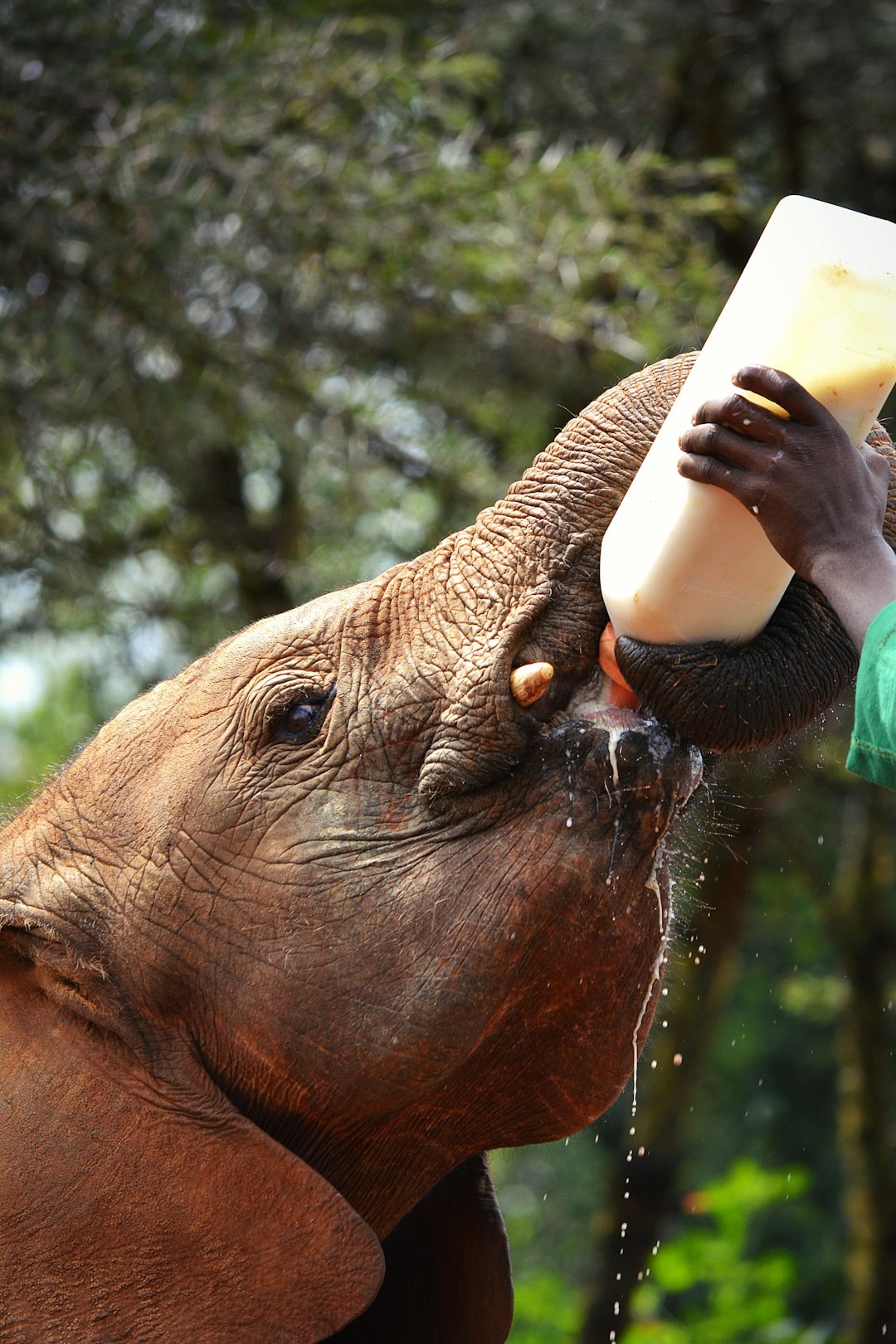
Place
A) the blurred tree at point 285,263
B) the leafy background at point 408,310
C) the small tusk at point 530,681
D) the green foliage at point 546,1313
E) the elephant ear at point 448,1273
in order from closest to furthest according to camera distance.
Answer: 1. the small tusk at point 530,681
2. the elephant ear at point 448,1273
3. the blurred tree at point 285,263
4. the leafy background at point 408,310
5. the green foliage at point 546,1313

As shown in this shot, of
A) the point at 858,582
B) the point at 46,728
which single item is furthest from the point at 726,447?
the point at 46,728

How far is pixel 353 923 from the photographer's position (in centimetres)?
292

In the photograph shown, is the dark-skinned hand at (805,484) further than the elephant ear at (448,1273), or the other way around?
the elephant ear at (448,1273)

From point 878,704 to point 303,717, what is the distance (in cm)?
115

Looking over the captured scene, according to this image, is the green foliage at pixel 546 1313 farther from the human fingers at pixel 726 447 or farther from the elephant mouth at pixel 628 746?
the human fingers at pixel 726 447

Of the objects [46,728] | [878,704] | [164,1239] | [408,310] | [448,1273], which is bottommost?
[46,728]

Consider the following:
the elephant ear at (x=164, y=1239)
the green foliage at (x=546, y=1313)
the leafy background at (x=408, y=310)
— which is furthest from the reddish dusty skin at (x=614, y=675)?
the green foliage at (x=546, y=1313)

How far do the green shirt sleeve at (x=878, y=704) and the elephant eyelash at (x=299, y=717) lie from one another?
1.06 m

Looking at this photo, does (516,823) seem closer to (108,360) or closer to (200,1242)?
(200,1242)

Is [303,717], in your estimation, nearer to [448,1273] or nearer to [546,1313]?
[448,1273]

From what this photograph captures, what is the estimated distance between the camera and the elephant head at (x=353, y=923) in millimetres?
2836

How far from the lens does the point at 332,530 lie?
10422mm

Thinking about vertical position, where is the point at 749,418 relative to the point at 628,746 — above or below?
above

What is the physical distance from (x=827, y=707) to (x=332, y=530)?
25.3ft
